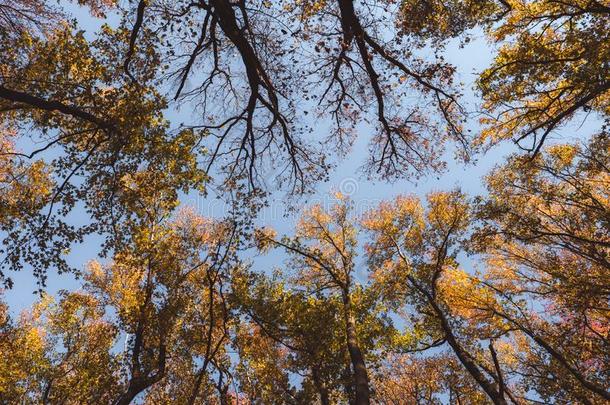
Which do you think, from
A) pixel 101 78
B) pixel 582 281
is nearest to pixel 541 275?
pixel 582 281

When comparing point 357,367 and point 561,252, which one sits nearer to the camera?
point 357,367

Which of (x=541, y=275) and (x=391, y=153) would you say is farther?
(x=541, y=275)

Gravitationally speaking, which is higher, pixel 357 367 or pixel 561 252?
pixel 561 252

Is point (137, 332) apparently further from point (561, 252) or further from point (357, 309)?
point (561, 252)

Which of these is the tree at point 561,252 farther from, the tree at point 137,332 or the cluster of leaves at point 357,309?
the tree at point 137,332

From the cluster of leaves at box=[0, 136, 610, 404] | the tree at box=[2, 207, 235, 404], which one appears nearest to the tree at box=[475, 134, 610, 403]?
the cluster of leaves at box=[0, 136, 610, 404]

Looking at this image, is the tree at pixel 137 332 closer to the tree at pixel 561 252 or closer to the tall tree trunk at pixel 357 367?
the tall tree trunk at pixel 357 367

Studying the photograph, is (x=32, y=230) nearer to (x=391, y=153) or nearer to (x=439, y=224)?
(x=391, y=153)

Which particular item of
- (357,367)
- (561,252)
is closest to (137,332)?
(357,367)

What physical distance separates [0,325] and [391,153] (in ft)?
61.2

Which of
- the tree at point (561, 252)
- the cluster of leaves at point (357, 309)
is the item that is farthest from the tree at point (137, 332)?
the tree at point (561, 252)

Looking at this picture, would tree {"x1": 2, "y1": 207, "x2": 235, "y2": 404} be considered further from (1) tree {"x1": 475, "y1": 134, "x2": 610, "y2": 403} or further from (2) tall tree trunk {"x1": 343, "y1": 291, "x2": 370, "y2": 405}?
(1) tree {"x1": 475, "y1": 134, "x2": 610, "y2": 403}

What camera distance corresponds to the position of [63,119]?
8.61 m

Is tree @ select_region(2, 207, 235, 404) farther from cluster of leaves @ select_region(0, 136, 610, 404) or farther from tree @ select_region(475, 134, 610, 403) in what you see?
tree @ select_region(475, 134, 610, 403)
